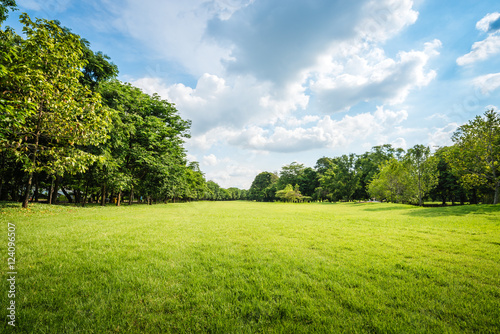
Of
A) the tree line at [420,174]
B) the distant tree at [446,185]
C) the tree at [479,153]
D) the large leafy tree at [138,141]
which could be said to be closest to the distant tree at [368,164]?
the tree line at [420,174]

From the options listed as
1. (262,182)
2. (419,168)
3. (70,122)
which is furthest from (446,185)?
(262,182)

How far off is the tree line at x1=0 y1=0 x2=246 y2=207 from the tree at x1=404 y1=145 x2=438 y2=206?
39240 millimetres

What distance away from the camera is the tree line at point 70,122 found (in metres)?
8.47

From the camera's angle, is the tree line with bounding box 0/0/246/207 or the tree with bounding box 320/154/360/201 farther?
the tree with bounding box 320/154/360/201

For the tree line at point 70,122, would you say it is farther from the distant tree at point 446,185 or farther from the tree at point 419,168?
Result: the distant tree at point 446,185

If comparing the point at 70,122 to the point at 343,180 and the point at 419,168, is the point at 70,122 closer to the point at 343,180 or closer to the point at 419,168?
the point at 419,168

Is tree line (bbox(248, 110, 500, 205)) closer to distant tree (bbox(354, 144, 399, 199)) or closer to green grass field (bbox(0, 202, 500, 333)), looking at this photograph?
distant tree (bbox(354, 144, 399, 199))

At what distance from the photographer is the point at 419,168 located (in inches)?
1257

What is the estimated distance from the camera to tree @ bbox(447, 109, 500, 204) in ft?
61.2

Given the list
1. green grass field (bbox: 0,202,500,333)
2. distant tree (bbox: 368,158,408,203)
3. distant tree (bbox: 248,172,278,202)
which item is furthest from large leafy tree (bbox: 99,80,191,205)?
distant tree (bbox: 248,172,278,202)

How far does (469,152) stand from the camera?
19234 mm

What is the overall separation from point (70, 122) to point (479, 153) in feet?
111

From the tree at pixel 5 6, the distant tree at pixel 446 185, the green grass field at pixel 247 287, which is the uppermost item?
the tree at pixel 5 6

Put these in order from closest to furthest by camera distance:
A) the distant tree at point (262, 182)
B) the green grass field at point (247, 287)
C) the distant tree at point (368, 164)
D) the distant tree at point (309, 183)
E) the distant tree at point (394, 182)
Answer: the green grass field at point (247, 287), the distant tree at point (394, 182), the distant tree at point (368, 164), the distant tree at point (309, 183), the distant tree at point (262, 182)
